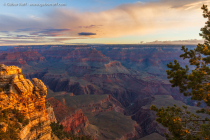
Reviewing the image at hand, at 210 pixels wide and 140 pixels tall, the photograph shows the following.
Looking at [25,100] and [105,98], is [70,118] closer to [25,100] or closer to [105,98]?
[25,100]

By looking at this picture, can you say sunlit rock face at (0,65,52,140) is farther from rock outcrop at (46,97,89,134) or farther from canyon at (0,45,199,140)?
rock outcrop at (46,97,89,134)

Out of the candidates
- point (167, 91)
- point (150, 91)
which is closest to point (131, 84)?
point (150, 91)

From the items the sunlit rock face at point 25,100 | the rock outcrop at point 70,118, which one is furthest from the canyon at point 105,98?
the sunlit rock face at point 25,100

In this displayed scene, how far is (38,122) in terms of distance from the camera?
659 inches

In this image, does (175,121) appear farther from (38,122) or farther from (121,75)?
(121,75)

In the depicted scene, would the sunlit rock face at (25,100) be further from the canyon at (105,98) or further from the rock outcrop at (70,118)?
the rock outcrop at (70,118)

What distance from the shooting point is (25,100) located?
15648 millimetres

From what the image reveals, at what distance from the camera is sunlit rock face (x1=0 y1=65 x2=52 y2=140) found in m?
14.6

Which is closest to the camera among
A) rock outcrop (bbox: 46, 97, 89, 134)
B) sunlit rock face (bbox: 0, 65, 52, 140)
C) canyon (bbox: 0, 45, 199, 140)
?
sunlit rock face (bbox: 0, 65, 52, 140)

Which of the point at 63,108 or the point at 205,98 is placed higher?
the point at 205,98

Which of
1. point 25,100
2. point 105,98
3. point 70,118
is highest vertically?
point 25,100

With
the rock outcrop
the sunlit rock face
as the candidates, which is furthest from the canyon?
the sunlit rock face

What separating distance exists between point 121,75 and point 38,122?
145 meters

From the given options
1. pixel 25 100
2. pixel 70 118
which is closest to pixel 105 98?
pixel 70 118
